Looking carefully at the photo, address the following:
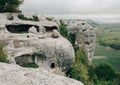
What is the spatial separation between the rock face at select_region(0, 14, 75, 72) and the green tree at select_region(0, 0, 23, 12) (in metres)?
5.09

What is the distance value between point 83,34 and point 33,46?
95.5 ft

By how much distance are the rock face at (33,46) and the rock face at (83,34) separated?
18.9m

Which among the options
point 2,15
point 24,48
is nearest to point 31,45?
point 24,48

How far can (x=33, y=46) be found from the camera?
49250 millimetres

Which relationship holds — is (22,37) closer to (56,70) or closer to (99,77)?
(56,70)

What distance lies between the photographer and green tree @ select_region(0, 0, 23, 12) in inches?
2427

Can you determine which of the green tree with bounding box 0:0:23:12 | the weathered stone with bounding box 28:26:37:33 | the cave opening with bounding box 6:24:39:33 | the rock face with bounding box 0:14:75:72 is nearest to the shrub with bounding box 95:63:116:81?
the rock face with bounding box 0:14:75:72

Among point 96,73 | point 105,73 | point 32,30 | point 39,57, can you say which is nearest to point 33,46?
point 39,57

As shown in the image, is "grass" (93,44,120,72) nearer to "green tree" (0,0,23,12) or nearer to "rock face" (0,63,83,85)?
"green tree" (0,0,23,12)

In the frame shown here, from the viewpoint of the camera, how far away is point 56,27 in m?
61.6

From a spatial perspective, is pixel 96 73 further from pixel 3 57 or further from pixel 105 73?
pixel 3 57

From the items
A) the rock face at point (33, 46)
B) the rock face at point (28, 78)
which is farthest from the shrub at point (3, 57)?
the rock face at point (28, 78)

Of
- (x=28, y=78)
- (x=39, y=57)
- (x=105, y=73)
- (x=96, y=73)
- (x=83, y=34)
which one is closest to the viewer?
(x=28, y=78)

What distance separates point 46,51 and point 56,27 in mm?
12340
